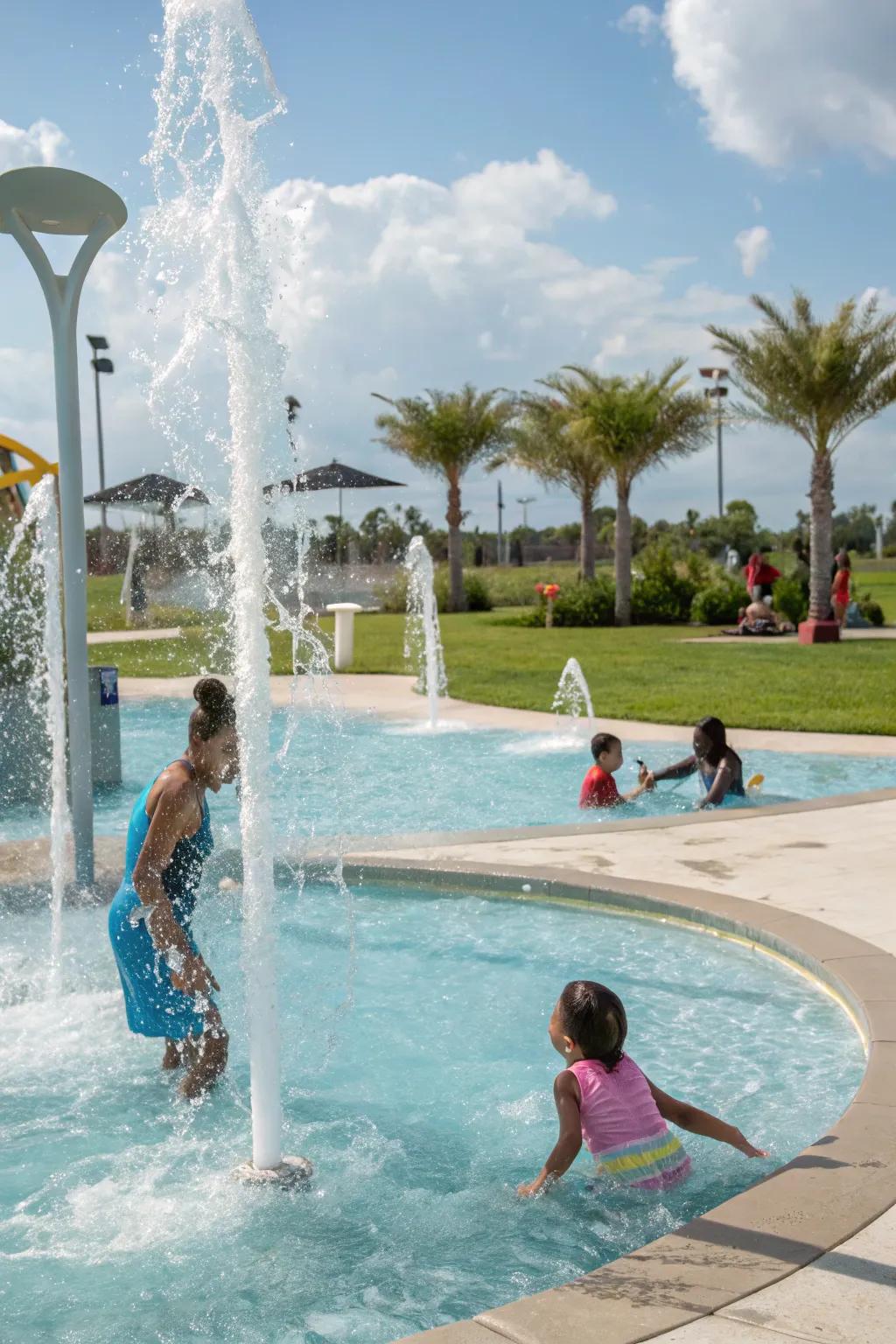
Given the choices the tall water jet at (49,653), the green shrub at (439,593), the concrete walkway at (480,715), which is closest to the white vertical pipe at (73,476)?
the tall water jet at (49,653)

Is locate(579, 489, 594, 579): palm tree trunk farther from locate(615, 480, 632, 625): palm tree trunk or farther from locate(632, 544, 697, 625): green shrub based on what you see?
locate(615, 480, 632, 625): palm tree trunk

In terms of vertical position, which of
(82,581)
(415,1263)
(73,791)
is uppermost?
(82,581)

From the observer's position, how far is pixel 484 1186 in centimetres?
391

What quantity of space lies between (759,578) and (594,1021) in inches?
1069

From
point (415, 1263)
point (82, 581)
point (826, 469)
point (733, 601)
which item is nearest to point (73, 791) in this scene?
point (82, 581)

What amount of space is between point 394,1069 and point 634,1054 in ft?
3.08

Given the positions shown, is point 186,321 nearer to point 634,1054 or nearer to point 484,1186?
point 484,1186

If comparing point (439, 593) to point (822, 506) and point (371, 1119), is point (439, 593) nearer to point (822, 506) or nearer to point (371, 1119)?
point (822, 506)

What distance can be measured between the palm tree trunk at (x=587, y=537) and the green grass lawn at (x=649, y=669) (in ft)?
29.8

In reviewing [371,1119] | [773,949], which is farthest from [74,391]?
[773,949]

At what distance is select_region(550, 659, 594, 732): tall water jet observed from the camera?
552 inches

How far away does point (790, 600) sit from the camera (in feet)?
100

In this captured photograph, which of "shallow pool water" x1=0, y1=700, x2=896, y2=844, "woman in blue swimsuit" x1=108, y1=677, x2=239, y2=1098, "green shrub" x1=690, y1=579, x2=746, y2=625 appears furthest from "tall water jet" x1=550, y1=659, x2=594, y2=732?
"green shrub" x1=690, y1=579, x2=746, y2=625

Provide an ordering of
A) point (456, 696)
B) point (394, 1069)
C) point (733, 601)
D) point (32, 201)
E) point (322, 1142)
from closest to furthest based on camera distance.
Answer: point (322, 1142) < point (394, 1069) < point (32, 201) < point (456, 696) < point (733, 601)
